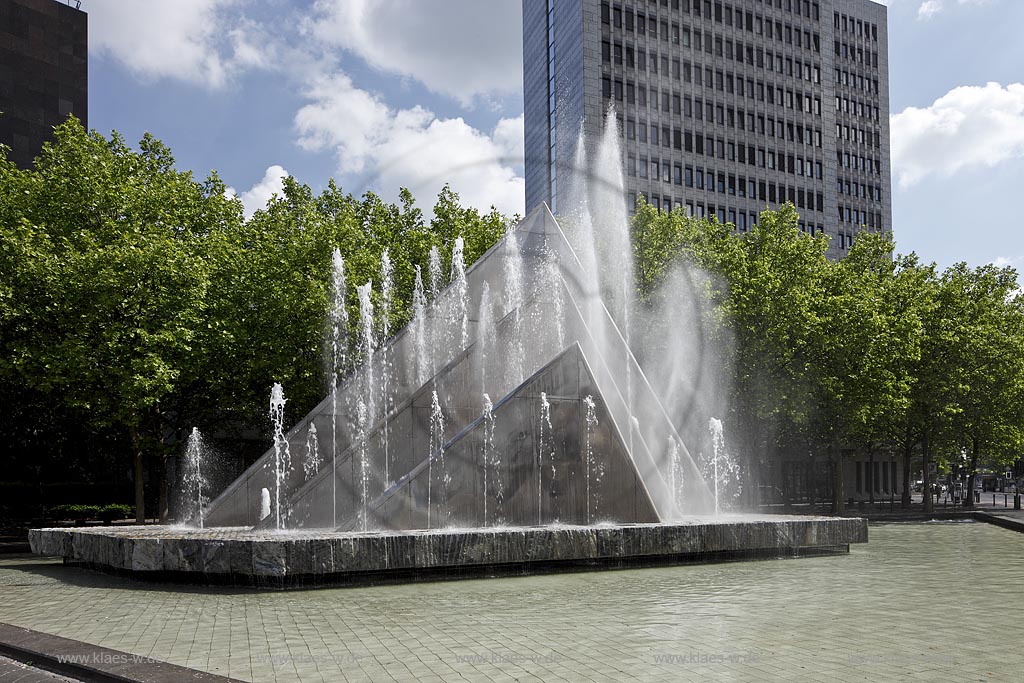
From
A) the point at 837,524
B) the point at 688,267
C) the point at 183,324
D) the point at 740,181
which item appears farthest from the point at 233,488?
the point at 740,181

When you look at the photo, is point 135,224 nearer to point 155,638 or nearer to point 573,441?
point 573,441

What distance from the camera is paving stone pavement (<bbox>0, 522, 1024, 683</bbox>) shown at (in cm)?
699

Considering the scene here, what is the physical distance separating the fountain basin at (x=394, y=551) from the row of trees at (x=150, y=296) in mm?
6909

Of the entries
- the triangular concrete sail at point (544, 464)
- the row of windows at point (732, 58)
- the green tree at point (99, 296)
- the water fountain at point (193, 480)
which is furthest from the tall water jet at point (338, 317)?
the row of windows at point (732, 58)

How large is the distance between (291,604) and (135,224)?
51.3 ft

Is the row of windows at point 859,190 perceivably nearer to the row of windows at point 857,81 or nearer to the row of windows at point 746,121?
the row of windows at point 746,121

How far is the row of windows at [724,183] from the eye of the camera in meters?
74.9

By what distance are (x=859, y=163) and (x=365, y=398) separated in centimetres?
8239

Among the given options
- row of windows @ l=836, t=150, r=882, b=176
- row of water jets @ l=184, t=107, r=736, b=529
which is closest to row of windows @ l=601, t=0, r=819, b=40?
row of windows @ l=836, t=150, r=882, b=176

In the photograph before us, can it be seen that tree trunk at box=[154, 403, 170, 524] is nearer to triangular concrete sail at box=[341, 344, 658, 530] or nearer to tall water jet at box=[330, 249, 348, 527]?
tall water jet at box=[330, 249, 348, 527]

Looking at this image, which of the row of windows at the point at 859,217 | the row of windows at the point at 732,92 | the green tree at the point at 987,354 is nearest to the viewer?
the green tree at the point at 987,354

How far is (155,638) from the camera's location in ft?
27.8

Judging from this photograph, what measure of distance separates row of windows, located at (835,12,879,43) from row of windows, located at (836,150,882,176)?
12229mm

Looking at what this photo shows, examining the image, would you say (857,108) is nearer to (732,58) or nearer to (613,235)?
(732,58)
